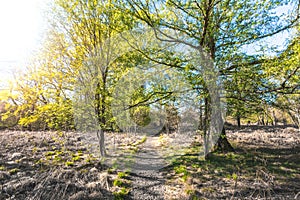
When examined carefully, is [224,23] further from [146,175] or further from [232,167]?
[146,175]

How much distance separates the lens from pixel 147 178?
14.9 ft

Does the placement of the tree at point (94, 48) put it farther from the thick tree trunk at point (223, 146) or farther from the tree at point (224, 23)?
the thick tree trunk at point (223, 146)

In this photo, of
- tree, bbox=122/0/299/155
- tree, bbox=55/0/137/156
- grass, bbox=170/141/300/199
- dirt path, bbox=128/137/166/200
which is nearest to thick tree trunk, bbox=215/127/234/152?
grass, bbox=170/141/300/199

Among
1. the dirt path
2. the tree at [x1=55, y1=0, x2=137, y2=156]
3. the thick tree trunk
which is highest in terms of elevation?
the tree at [x1=55, y1=0, x2=137, y2=156]

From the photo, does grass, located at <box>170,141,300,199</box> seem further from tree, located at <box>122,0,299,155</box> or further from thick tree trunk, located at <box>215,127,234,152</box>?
tree, located at <box>122,0,299,155</box>

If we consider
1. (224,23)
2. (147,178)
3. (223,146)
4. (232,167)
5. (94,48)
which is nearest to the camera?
(147,178)

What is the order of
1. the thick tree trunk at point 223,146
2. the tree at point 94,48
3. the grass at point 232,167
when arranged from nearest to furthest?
the grass at point 232,167 → the tree at point 94,48 → the thick tree trunk at point 223,146

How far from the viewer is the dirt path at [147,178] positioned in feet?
12.0

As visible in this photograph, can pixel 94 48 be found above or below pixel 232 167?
above

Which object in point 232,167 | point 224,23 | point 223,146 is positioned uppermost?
point 224,23

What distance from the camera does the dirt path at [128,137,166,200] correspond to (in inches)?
144

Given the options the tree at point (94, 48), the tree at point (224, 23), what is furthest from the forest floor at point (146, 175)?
the tree at point (224, 23)

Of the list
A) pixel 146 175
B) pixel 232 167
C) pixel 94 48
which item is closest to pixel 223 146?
pixel 232 167

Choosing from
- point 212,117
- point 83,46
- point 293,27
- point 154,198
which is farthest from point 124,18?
point 293,27
